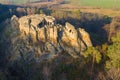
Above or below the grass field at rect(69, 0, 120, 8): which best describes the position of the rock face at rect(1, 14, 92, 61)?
above

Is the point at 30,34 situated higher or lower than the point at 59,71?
higher

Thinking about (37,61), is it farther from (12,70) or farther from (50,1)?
(50,1)

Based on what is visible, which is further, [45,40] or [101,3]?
[101,3]

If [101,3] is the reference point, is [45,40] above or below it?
above

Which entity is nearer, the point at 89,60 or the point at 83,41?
the point at 89,60

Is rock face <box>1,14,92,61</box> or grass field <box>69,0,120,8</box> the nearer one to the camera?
rock face <box>1,14,92,61</box>

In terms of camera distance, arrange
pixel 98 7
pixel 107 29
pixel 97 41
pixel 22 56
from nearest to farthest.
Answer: pixel 22 56, pixel 97 41, pixel 107 29, pixel 98 7

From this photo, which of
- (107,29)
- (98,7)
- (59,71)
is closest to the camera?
(59,71)

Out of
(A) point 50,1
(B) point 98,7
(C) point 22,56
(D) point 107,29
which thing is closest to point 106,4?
(B) point 98,7
